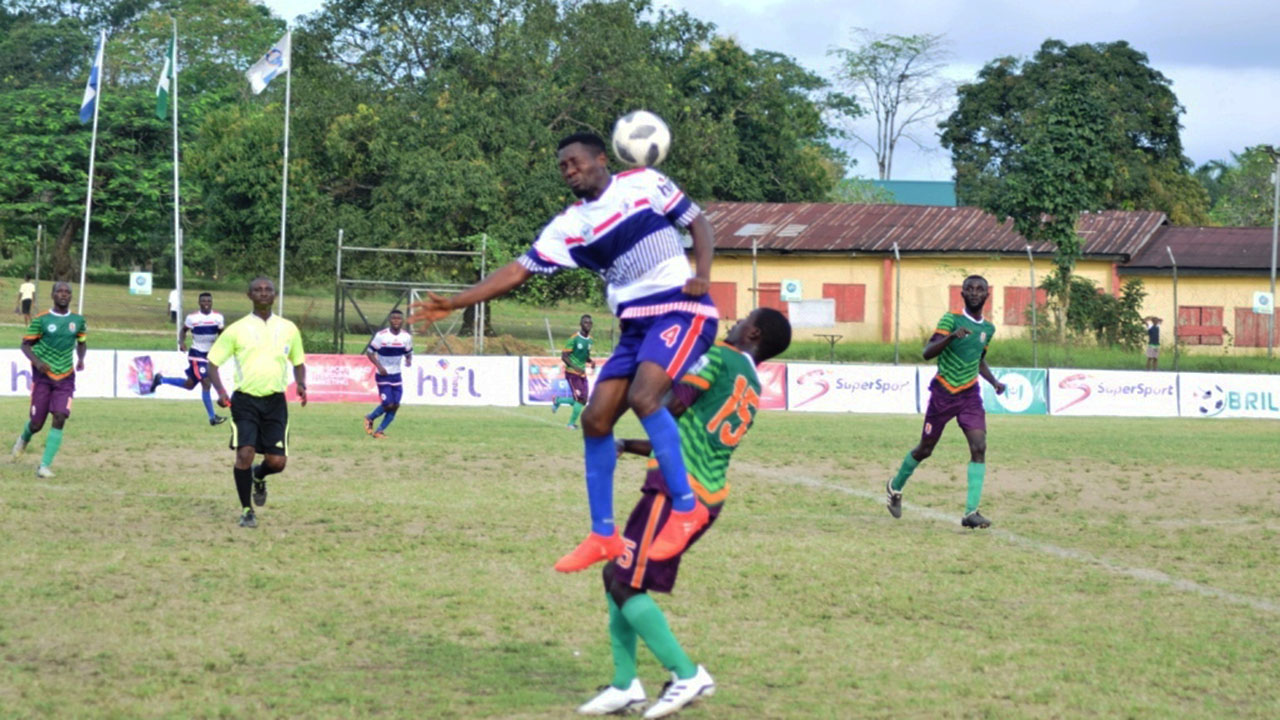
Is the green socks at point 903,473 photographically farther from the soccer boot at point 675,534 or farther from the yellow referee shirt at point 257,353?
the soccer boot at point 675,534

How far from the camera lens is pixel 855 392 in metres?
32.0

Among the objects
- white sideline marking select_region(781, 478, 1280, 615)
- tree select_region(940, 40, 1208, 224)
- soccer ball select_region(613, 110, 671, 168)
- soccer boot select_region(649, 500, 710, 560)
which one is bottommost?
white sideline marking select_region(781, 478, 1280, 615)

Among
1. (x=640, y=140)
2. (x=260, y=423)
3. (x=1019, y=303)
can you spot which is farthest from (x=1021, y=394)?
(x=640, y=140)

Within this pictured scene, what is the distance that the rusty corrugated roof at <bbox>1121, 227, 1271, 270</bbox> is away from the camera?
163 ft

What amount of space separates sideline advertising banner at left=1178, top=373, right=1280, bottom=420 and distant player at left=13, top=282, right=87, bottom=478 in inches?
974

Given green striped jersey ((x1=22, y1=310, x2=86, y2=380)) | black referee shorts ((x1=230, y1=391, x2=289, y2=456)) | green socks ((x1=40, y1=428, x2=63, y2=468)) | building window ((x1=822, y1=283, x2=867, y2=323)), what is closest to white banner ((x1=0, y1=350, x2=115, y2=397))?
green striped jersey ((x1=22, y1=310, x2=86, y2=380))

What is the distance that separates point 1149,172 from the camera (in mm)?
66688

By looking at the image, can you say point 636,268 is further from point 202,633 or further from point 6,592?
point 6,592

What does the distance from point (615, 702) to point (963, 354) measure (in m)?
7.18

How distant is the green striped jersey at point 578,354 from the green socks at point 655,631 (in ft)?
64.5

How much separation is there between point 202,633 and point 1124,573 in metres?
6.23

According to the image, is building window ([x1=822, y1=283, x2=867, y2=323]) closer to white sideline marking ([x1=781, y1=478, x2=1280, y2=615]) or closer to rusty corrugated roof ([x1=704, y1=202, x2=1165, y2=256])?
rusty corrugated roof ([x1=704, y1=202, x2=1165, y2=256])

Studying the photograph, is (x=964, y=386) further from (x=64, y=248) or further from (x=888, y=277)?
(x=64, y=248)

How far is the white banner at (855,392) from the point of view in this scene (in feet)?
105
